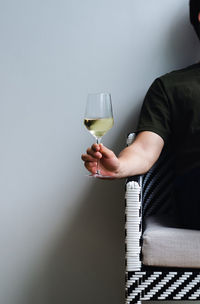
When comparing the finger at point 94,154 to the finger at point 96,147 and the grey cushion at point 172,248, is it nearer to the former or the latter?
the finger at point 96,147

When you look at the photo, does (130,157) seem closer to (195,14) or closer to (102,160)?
(102,160)

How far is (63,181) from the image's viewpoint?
70.1 inches

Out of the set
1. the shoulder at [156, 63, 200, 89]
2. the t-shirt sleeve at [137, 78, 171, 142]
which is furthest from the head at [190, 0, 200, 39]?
the t-shirt sleeve at [137, 78, 171, 142]

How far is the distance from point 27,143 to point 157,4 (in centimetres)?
75

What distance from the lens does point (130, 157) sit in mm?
1366

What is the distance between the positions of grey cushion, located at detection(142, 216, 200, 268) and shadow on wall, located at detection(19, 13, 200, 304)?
560mm

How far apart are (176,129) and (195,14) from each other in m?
0.46

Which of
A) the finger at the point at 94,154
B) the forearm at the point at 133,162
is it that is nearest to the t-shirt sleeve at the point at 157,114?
the forearm at the point at 133,162

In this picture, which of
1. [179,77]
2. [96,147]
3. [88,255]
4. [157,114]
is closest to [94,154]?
[96,147]

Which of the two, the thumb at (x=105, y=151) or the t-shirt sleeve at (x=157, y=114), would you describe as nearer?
the thumb at (x=105, y=151)

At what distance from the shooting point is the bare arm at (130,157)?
3.82 feet

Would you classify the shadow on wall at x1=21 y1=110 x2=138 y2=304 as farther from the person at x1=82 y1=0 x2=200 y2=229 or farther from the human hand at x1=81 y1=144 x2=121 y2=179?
the human hand at x1=81 y1=144 x2=121 y2=179

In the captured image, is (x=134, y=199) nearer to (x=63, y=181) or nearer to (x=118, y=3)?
(x=63, y=181)

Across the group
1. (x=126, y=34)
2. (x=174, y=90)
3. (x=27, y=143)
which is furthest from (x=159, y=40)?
(x=27, y=143)
